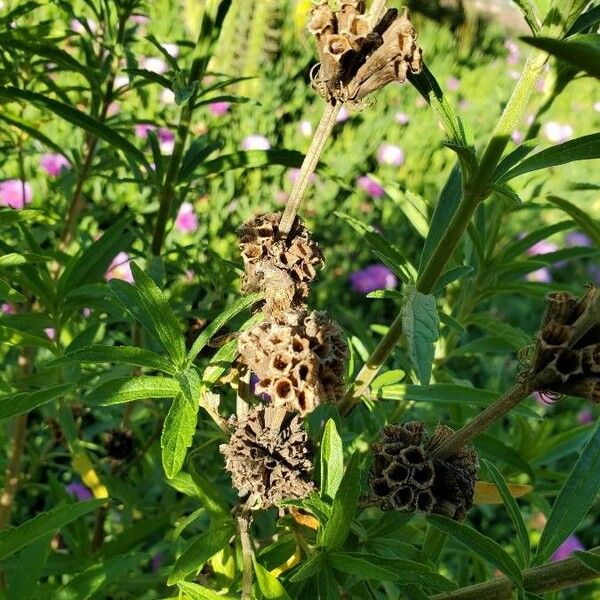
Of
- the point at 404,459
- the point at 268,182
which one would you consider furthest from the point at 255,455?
the point at 268,182

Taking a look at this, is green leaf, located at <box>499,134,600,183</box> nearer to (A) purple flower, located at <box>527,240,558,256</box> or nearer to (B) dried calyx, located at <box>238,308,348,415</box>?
(B) dried calyx, located at <box>238,308,348,415</box>

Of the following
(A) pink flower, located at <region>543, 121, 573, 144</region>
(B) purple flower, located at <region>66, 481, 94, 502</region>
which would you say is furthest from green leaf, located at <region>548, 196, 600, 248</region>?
(A) pink flower, located at <region>543, 121, 573, 144</region>

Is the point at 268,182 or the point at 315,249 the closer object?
the point at 315,249

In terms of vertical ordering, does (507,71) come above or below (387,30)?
below

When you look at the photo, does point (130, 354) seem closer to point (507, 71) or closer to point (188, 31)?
point (188, 31)

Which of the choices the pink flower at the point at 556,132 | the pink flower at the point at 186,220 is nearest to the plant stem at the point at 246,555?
the pink flower at the point at 186,220

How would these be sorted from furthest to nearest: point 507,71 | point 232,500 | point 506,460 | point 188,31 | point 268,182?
point 507,71
point 188,31
point 268,182
point 232,500
point 506,460
